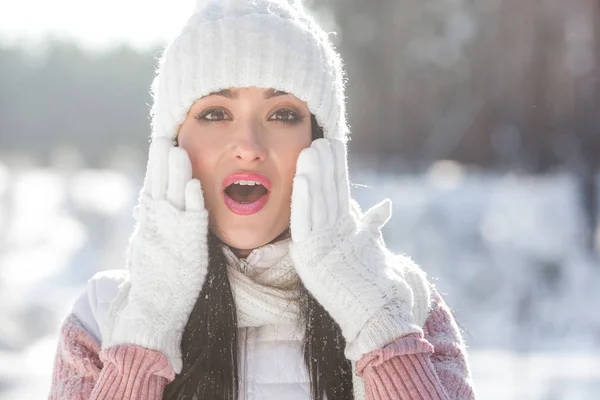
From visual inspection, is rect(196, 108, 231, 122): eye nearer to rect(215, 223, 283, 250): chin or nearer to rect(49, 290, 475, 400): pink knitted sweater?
rect(215, 223, 283, 250): chin

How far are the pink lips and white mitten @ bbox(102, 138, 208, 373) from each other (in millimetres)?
69

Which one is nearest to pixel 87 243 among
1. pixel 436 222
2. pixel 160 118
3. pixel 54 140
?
pixel 436 222

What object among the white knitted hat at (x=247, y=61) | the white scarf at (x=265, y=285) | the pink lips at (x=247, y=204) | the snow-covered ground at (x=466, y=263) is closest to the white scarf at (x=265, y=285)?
the white scarf at (x=265, y=285)

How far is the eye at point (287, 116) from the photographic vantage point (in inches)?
88.9

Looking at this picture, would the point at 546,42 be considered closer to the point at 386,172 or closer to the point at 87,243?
the point at 386,172

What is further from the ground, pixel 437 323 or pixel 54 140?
pixel 54 140

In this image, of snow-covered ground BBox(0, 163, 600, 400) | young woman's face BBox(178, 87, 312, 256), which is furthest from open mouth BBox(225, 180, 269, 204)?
snow-covered ground BBox(0, 163, 600, 400)

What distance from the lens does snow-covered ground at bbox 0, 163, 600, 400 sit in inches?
247

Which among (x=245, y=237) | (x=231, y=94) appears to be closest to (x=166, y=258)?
(x=245, y=237)

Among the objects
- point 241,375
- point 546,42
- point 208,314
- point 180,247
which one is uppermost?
point 546,42

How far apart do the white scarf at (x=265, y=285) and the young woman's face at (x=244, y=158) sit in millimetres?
35

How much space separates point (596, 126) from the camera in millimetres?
14195

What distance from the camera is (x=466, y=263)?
10.0 meters

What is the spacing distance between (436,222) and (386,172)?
2.64m
